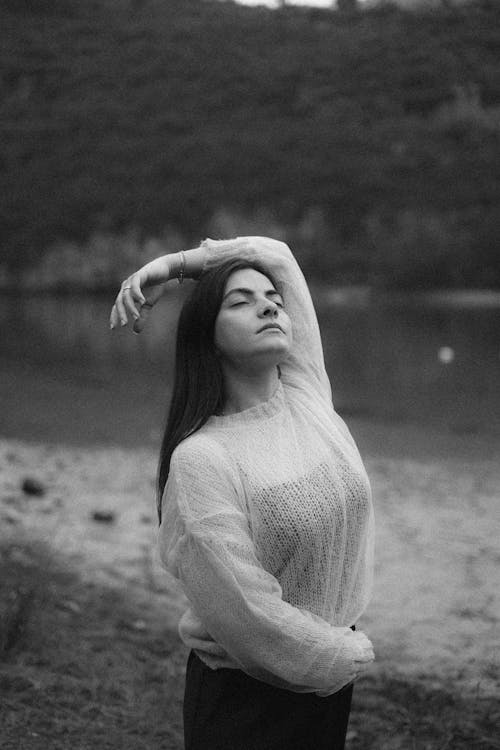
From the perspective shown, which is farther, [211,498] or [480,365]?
[480,365]

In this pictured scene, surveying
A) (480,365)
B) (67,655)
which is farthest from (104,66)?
(67,655)

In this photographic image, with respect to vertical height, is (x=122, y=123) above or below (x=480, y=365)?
above

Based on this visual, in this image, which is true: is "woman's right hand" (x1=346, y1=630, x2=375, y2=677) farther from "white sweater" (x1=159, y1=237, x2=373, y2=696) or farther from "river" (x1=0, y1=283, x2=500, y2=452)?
"river" (x1=0, y1=283, x2=500, y2=452)

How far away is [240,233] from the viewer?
30156mm

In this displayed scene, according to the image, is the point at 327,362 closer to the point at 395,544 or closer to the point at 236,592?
the point at 395,544

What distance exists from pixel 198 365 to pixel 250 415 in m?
0.12

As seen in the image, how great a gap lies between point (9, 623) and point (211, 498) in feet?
4.93

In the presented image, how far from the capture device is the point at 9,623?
2453mm

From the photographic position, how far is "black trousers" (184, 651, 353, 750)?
4.28 feet

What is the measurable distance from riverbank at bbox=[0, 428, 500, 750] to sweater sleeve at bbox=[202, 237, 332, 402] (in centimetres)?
120

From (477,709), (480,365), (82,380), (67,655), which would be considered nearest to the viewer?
(477,709)

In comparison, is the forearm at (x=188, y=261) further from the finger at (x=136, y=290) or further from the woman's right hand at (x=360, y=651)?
the woman's right hand at (x=360, y=651)

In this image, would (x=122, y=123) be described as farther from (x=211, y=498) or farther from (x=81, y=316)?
(x=211, y=498)

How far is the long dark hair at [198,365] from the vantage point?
136 centimetres
